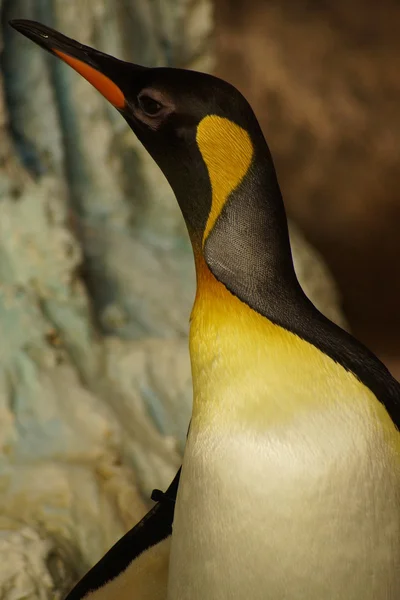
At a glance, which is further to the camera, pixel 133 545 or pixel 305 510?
pixel 133 545

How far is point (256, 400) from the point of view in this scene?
739 mm

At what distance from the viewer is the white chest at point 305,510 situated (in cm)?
73

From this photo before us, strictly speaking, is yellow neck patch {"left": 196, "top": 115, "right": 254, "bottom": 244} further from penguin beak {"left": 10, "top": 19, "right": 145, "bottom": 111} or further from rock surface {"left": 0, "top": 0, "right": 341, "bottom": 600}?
rock surface {"left": 0, "top": 0, "right": 341, "bottom": 600}

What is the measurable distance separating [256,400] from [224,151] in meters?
0.22

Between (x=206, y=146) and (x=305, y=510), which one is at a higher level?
(x=206, y=146)

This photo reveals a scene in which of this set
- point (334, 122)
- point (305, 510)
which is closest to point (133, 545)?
point (305, 510)

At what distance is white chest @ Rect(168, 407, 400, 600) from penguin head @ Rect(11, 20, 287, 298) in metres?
0.16

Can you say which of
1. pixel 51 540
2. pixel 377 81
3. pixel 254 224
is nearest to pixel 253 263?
pixel 254 224

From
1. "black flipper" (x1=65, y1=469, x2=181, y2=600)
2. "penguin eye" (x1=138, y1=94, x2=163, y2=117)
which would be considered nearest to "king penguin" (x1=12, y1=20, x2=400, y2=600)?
"penguin eye" (x1=138, y1=94, x2=163, y2=117)

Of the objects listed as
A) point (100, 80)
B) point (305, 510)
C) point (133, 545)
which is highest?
point (100, 80)

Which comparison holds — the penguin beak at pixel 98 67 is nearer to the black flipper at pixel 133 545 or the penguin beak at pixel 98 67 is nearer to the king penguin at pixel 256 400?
the king penguin at pixel 256 400

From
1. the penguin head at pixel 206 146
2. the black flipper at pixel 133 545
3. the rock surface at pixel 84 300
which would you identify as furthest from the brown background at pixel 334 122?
the penguin head at pixel 206 146

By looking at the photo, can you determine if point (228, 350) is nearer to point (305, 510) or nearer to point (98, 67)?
point (305, 510)

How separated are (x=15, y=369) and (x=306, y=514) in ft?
2.38
